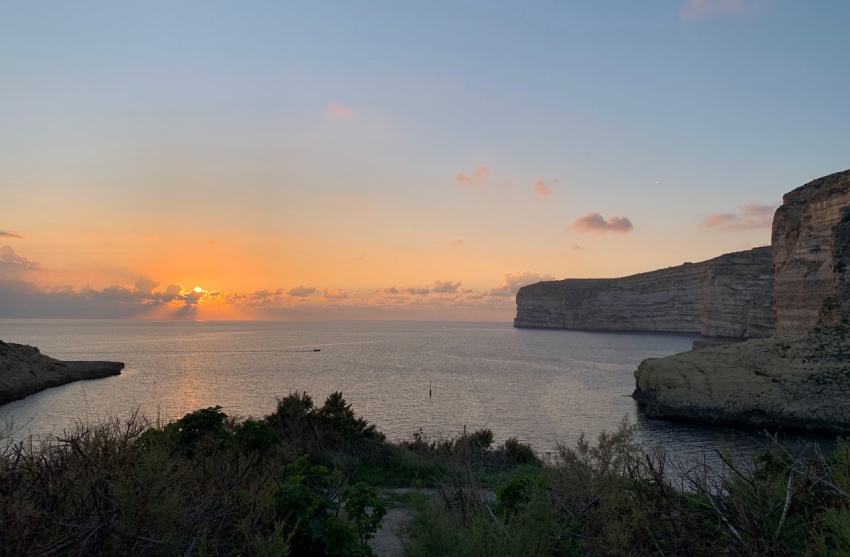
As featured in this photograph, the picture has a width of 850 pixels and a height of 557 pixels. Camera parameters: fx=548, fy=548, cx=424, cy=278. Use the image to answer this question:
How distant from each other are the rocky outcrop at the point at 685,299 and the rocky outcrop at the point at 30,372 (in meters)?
110

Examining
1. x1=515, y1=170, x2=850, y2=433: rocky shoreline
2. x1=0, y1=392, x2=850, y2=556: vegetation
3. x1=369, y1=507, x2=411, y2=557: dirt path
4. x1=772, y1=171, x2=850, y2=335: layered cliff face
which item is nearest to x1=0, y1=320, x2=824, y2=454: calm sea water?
x1=515, y1=170, x2=850, y2=433: rocky shoreline

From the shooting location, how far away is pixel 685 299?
464 feet

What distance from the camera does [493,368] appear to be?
240ft

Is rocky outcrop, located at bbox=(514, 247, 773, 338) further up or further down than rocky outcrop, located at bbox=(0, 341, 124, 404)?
further up

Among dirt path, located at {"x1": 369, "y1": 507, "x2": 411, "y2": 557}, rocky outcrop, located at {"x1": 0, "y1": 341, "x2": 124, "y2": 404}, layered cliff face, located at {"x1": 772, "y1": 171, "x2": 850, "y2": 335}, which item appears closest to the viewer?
dirt path, located at {"x1": 369, "y1": 507, "x2": 411, "y2": 557}

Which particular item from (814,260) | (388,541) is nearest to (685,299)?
(814,260)

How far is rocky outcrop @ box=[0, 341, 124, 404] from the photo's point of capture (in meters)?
46.5

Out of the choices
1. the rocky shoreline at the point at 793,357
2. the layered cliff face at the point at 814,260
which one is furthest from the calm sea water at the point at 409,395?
the layered cliff face at the point at 814,260

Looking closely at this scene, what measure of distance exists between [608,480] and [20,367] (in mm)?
59348

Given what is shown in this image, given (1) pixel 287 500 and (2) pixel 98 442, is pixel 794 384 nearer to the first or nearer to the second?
(1) pixel 287 500

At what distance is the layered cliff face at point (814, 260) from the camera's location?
4012 cm

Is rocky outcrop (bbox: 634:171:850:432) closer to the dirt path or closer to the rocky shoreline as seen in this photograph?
the rocky shoreline

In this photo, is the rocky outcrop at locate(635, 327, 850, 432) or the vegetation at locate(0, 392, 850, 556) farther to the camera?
the rocky outcrop at locate(635, 327, 850, 432)

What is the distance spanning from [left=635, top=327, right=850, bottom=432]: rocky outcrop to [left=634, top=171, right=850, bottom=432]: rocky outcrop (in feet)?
0.17
